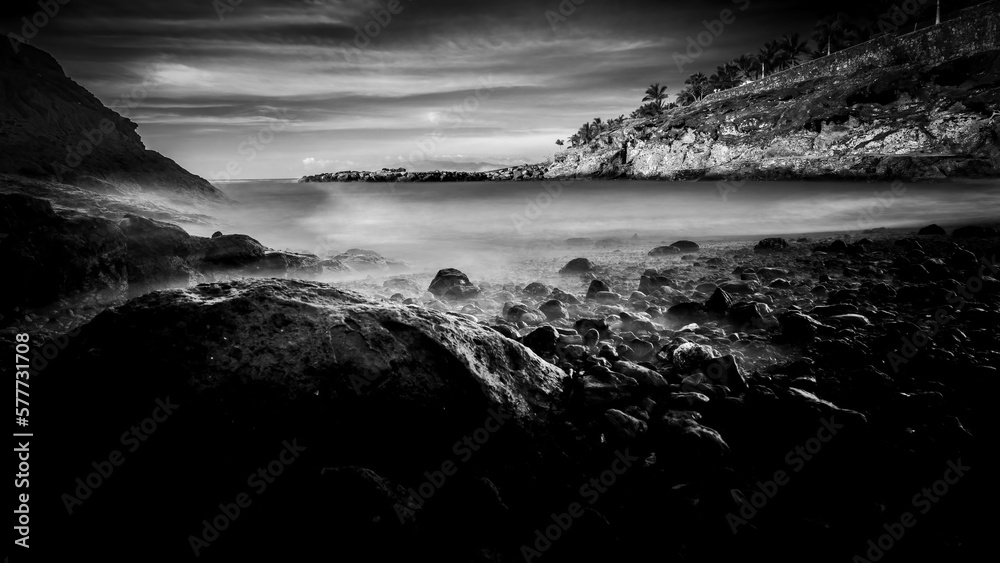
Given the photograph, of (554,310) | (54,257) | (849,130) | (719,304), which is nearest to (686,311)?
(719,304)

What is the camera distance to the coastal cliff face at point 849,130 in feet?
137

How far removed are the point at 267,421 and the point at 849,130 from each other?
230 ft

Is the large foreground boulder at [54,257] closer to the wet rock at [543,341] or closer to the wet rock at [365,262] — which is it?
the wet rock at [365,262]

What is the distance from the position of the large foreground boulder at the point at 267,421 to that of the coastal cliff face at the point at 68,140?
14782 millimetres

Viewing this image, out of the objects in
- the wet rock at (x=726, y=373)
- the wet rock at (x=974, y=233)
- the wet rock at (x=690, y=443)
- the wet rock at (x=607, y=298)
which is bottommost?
the wet rock at (x=690, y=443)

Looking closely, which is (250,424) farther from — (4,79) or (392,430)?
(4,79)

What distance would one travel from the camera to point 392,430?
2617 millimetres

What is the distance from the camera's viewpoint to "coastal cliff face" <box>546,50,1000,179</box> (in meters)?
41.6

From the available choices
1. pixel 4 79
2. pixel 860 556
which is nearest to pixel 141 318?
pixel 860 556

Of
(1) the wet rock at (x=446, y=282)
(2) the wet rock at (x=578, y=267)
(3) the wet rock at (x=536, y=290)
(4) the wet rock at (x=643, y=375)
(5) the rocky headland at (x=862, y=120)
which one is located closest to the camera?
(4) the wet rock at (x=643, y=375)

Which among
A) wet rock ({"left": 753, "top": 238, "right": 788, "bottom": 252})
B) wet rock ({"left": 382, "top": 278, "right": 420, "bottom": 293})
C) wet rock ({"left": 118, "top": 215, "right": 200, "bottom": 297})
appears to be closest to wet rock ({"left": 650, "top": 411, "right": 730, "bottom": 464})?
wet rock ({"left": 382, "top": 278, "right": 420, "bottom": 293})

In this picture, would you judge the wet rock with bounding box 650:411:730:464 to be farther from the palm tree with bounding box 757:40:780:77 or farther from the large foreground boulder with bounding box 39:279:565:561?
the palm tree with bounding box 757:40:780:77

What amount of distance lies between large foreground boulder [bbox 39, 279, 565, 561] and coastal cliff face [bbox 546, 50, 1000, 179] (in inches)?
2150

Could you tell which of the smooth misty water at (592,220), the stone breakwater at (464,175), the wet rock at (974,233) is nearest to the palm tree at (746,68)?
the stone breakwater at (464,175)
